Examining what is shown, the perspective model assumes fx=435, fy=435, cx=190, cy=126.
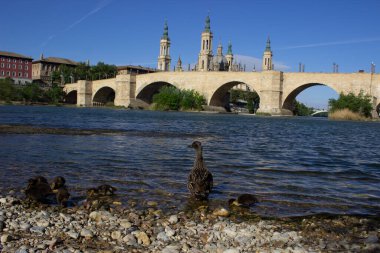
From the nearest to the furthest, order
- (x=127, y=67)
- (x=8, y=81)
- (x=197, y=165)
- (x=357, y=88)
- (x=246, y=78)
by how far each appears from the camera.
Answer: (x=197, y=165), (x=357, y=88), (x=246, y=78), (x=8, y=81), (x=127, y=67)

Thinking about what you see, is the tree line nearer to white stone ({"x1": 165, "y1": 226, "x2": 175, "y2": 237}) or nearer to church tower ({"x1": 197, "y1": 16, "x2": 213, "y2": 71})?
church tower ({"x1": 197, "y1": 16, "x2": 213, "y2": 71})

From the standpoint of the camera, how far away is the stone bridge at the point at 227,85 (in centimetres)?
5541

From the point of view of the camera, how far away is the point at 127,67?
112 meters

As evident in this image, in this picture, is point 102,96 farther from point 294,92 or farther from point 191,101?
point 294,92

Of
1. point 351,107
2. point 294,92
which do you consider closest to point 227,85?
point 294,92

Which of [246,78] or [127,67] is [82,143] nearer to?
[246,78]

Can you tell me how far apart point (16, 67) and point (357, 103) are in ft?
267

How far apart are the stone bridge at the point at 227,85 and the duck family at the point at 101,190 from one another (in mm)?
50943

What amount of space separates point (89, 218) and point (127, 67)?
109198 mm

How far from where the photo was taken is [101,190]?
20.7 ft

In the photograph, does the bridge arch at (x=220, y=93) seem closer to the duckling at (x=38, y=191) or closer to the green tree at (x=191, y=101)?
the green tree at (x=191, y=101)

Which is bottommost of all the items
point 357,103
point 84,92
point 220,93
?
point 357,103

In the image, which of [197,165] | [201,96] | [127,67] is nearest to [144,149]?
[197,165]

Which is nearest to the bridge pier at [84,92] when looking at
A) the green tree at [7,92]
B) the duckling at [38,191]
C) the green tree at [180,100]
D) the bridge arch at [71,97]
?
the bridge arch at [71,97]
